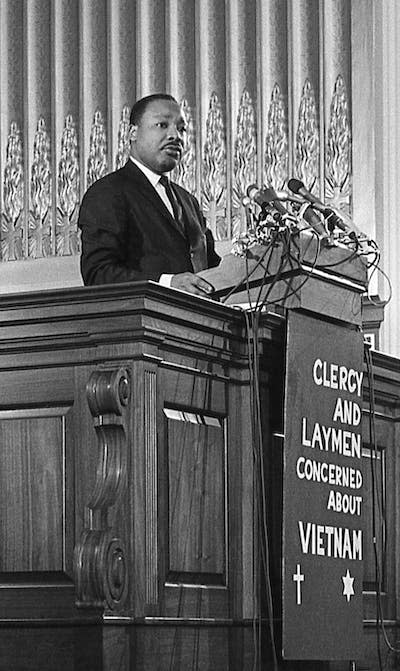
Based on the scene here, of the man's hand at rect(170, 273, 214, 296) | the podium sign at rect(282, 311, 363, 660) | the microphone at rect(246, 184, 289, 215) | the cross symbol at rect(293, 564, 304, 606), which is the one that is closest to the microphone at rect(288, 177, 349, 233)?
the microphone at rect(246, 184, 289, 215)

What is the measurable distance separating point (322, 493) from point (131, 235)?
109cm

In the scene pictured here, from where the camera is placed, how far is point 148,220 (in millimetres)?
4566

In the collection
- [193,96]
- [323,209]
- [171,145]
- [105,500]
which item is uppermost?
[193,96]

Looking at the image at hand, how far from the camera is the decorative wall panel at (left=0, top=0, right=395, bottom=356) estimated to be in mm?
6406

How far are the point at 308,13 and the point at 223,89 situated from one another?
0.51 meters

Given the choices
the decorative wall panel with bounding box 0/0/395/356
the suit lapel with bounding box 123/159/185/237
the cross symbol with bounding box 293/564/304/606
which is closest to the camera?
the cross symbol with bounding box 293/564/304/606

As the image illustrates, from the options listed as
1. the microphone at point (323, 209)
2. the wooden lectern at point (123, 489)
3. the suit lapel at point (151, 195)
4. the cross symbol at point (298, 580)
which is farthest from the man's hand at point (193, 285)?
the cross symbol at point (298, 580)

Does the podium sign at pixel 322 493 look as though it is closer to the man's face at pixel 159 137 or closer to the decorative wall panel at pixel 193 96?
the man's face at pixel 159 137

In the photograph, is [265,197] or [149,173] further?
[149,173]

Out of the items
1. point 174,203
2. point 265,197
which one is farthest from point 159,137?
point 265,197

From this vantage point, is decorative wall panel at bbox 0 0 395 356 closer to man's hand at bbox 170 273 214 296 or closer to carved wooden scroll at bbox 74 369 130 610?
man's hand at bbox 170 273 214 296

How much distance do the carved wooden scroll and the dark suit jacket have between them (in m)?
0.90

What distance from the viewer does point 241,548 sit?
3.83m

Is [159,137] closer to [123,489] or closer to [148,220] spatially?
[148,220]
